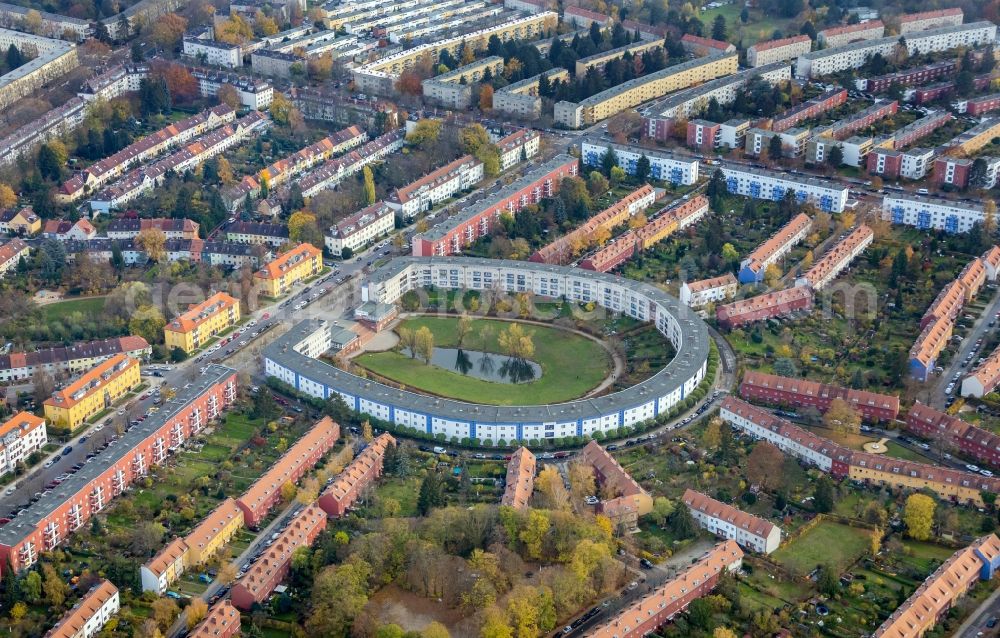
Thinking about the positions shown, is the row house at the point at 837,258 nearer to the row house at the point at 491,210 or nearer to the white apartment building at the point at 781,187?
the white apartment building at the point at 781,187

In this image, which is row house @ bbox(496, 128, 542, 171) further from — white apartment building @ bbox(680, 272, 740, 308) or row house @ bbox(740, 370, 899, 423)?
row house @ bbox(740, 370, 899, 423)

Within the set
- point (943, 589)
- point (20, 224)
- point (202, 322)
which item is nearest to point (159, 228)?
point (20, 224)

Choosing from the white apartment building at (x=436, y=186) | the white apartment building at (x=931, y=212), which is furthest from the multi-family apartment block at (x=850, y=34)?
the white apartment building at (x=436, y=186)

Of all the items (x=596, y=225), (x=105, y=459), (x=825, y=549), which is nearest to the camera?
(x=825, y=549)

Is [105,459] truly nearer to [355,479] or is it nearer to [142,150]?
[355,479]

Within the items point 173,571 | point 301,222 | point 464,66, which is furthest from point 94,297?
point 464,66

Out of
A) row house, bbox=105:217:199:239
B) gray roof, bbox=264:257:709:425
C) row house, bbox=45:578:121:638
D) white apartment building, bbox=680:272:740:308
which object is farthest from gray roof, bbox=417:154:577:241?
row house, bbox=45:578:121:638
